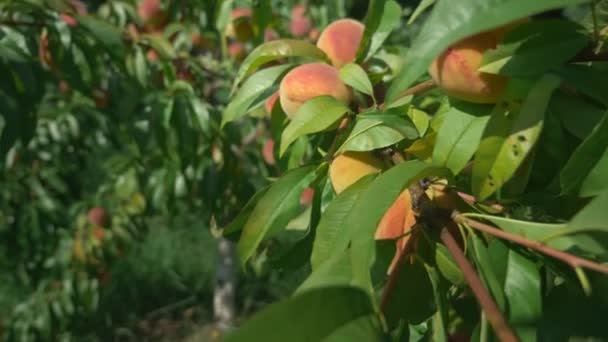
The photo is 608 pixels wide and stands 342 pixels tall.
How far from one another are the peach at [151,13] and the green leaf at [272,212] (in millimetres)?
1418

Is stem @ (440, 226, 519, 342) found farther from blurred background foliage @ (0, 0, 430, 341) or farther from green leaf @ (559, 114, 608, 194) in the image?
blurred background foliage @ (0, 0, 430, 341)

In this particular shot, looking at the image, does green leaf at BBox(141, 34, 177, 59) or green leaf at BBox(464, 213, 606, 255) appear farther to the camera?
green leaf at BBox(141, 34, 177, 59)

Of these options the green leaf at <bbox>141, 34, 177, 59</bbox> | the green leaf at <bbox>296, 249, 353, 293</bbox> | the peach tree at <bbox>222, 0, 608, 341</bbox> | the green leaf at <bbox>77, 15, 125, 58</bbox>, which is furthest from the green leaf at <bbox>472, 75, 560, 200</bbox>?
the green leaf at <bbox>141, 34, 177, 59</bbox>

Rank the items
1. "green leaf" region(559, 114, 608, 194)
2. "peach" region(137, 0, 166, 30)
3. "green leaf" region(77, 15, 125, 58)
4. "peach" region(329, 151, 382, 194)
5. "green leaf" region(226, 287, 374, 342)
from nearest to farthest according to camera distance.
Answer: "green leaf" region(226, 287, 374, 342) < "green leaf" region(559, 114, 608, 194) < "peach" region(329, 151, 382, 194) < "green leaf" region(77, 15, 125, 58) < "peach" region(137, 0, 166, 30)

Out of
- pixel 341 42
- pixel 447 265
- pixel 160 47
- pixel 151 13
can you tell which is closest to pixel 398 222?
pixel 447 265

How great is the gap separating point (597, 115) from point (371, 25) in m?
0.24

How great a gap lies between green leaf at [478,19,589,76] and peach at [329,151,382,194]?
0.40 ft

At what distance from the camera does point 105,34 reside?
108 cm

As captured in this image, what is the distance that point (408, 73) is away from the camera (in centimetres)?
34

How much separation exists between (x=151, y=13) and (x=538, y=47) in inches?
63.4

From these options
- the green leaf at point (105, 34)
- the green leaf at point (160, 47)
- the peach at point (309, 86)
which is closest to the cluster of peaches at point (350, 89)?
the peach at point (309, 86)

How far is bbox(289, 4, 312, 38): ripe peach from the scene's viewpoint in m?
1.98

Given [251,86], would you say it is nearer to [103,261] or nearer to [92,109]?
[92,109]

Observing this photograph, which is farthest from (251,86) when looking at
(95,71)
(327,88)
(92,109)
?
(92,109)
